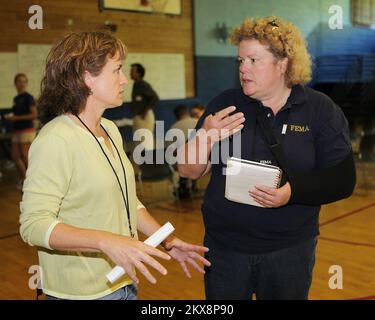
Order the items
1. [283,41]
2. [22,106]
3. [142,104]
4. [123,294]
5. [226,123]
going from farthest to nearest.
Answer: [142,104], [22,106], [283,41], [226,123], [123,294]

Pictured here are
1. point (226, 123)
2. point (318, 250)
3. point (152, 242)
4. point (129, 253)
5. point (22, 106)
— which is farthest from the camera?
point (22, 106)

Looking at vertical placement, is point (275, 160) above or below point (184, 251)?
above

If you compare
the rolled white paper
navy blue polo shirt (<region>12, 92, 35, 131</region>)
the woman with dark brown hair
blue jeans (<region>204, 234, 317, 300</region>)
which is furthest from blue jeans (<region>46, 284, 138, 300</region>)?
navy blue polo shirt (<region>12, 92, 35, 131</region>)

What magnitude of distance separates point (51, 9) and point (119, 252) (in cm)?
722

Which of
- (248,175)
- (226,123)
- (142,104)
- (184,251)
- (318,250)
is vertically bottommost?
(318,250)

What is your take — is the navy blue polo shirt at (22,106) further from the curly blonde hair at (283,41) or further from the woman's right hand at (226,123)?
the woman's right hand at (226,123)

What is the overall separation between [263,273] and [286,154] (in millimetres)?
497

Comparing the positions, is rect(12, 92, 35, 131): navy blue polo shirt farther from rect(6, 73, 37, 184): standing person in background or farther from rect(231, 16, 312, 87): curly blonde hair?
rect(231, 16, 312, 87): curly blonde hair

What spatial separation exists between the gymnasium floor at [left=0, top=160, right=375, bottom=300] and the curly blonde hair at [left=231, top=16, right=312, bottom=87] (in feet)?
6.45

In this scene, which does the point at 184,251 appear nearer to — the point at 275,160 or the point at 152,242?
the point at 152,242

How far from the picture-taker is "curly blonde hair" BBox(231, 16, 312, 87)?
176 centimetres

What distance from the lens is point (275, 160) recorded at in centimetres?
175

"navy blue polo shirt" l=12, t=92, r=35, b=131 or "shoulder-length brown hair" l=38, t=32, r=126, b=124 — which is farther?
"navy blue polo shirt" l=12, t=92, r=35, b=131

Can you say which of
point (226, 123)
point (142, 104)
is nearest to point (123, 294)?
point (226, 123)
